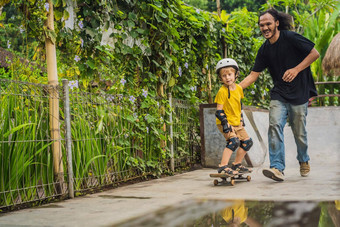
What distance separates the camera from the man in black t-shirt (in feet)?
19.2

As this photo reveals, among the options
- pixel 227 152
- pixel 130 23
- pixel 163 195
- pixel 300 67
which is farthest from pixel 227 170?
pixel 130 23

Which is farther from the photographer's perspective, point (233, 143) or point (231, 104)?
point (231, 104)

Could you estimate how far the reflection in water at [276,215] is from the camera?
3.25 metres

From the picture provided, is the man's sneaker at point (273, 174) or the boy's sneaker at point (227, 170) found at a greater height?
the boy's sneaker at point (227, 170)

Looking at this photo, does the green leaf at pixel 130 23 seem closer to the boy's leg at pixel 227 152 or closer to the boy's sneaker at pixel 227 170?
the boy's leg at pixel 227 152

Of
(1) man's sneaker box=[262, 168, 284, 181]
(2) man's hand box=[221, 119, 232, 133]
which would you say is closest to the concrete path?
(1) man's sneaker box=[262, 168, 284, 181]

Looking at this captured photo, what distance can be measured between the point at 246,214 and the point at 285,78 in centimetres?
272

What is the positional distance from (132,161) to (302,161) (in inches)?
87.9

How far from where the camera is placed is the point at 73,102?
493cm

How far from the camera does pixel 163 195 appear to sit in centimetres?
482

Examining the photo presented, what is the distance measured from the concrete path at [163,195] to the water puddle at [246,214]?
0.20 meters

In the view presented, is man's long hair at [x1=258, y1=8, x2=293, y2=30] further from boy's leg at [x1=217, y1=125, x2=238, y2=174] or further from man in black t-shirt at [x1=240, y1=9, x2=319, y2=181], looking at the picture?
boy's leg at [x1=217, y1=125, x2=238, y2=174]

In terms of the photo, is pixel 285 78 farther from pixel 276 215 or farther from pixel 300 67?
pixel 276 215

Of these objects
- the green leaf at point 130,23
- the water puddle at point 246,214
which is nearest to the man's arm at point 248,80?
the green leaf at point 130,23
